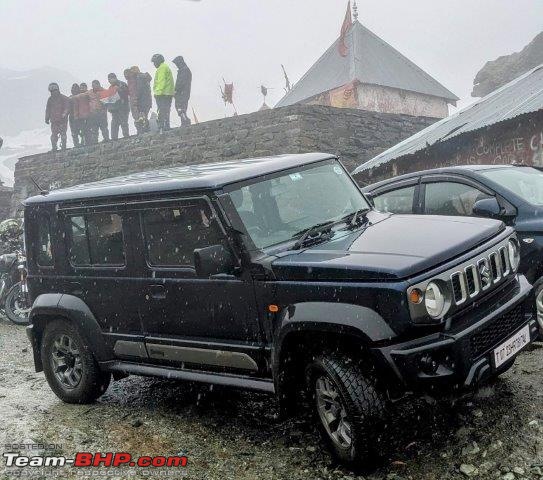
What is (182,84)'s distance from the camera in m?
16.1

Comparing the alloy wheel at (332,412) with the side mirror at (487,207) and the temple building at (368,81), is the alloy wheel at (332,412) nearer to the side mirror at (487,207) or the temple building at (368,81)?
the side mirror at (487,207)

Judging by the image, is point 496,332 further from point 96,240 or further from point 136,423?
point 96,240

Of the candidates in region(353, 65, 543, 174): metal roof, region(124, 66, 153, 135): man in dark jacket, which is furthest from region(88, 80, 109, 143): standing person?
region(353, 65, 543, 174): metal roof

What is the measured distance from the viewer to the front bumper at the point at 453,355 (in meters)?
3.10

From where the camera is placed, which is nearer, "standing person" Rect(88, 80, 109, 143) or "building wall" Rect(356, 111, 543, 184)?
"building wall" Rect(356, 111, 543, 184)

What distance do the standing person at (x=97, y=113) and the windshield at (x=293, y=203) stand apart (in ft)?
49.3

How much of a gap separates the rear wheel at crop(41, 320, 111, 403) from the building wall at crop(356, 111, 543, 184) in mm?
7167

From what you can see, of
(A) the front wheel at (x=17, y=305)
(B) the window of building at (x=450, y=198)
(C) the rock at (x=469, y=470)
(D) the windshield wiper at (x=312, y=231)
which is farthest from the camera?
(A) the front wheel at (x=17, y=305)

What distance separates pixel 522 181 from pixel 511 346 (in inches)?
101

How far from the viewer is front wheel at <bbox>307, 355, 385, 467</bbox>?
10.7ft

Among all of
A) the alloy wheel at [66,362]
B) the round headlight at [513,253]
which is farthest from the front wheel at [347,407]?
the alloy wheel at [66,362]

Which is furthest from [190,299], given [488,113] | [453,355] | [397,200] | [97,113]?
[97,113]

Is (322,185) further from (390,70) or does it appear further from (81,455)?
(390,70)

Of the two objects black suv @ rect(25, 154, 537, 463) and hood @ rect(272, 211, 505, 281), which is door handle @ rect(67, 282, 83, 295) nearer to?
black suv @ rect(25, 154, 537, 463)
